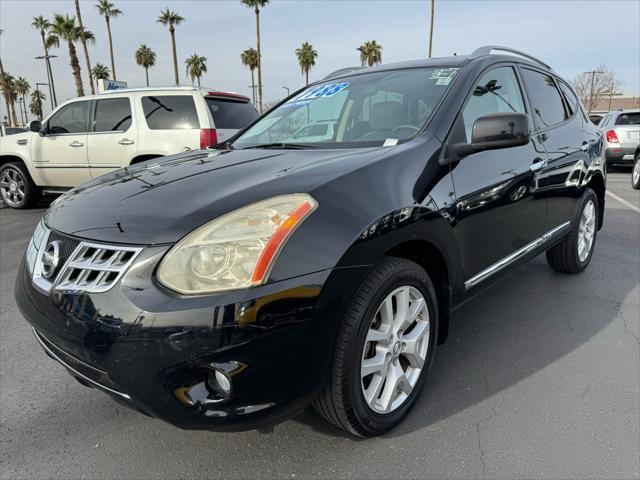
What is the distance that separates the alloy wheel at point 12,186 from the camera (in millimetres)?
8310

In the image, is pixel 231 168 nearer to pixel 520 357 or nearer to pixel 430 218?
pixel 430 218

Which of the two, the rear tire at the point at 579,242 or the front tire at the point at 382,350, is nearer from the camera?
the front tire at the point at 382,350

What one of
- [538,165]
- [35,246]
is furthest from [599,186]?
[35,246]

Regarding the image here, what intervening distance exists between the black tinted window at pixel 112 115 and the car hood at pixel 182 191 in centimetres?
528

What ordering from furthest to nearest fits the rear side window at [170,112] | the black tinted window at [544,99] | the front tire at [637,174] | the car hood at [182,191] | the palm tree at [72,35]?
the palm tree at [72,35] → the front tire at [637,174] → the rear side window at [170,112] → the black tinted window at [544,99] → the car hood at [182,191]

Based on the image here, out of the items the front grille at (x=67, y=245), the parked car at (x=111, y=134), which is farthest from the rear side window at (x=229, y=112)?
the front grille at (x=67, y=245)

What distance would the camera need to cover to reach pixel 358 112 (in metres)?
2.92

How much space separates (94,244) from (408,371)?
1.45m

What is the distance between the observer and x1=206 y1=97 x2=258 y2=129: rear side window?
703cm

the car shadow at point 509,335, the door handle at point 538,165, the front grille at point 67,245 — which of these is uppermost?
the door handle at point 538,165

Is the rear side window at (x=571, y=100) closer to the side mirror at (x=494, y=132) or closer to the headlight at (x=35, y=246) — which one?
the side mirror at (x=494, y=132)

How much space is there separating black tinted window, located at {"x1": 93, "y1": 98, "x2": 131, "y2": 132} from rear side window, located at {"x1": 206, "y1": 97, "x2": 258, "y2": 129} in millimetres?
1322

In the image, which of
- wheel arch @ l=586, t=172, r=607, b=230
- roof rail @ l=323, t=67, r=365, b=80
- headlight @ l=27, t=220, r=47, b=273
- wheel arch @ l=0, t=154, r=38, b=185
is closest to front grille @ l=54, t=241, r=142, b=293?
headlight @ l=27, t=220, r=47, b=273

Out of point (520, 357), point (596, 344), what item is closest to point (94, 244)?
point (520, 357)
